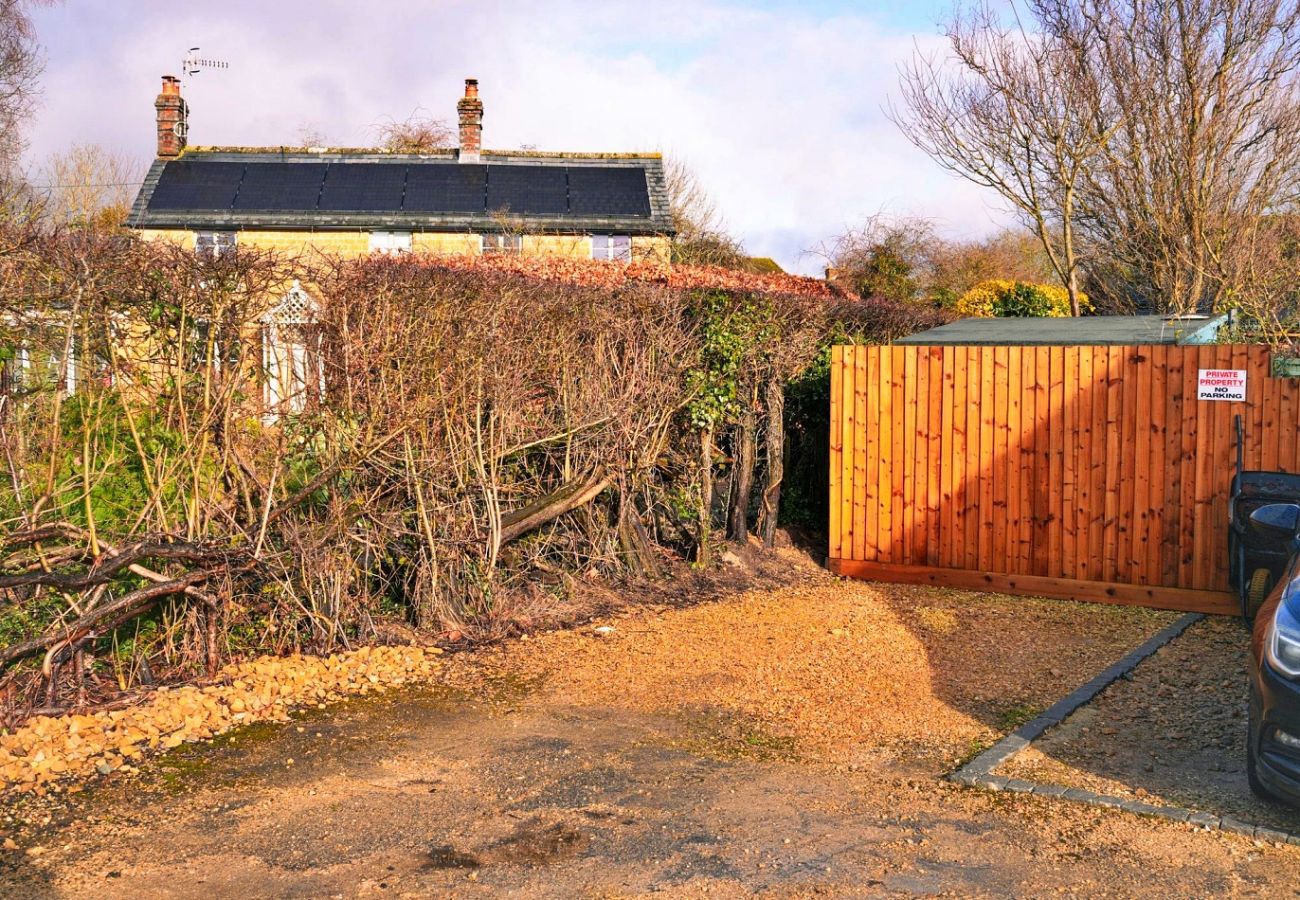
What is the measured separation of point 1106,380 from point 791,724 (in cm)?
507

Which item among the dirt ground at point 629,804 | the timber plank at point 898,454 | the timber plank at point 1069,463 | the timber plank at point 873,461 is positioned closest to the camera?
the dirt ground at point 629,804

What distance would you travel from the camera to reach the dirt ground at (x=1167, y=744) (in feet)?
17.2

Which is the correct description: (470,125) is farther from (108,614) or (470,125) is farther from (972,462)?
(108,614)

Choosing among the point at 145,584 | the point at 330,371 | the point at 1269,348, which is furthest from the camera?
the point at 1269,348

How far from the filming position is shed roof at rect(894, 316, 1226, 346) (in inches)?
453

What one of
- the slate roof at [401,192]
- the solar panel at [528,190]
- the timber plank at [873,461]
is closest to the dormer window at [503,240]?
the slate roof at [401,192]

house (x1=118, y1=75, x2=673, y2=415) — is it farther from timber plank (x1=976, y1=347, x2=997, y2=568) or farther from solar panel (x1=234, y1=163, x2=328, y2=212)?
timber plank (x1=976, y1=347, x2=997, y2=568)

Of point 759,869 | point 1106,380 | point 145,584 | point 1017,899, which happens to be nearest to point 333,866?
point 759,869

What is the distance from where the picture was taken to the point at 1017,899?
419 centimetres

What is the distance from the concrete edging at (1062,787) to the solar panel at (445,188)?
88.8 ft

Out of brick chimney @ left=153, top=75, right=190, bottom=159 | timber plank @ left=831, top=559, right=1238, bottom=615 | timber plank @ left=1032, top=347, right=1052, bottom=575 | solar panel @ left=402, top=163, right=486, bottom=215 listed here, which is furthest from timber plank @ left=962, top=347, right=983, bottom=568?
brick chimney @ left=153, top=75, right=190, bottom=159

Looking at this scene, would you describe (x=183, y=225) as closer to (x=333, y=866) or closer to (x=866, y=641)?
(x=866, y=641)

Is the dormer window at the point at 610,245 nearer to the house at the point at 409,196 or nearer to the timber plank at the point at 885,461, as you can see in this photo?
the house at the point at 409,196

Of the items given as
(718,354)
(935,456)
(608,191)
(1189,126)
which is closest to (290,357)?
(718,354)
